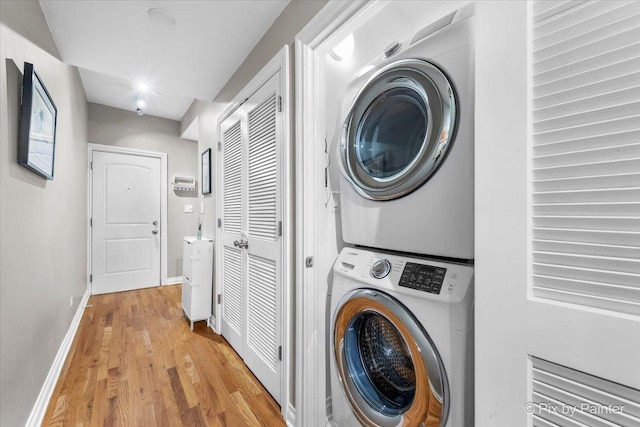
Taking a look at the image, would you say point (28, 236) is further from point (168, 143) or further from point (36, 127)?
point (168, 143)

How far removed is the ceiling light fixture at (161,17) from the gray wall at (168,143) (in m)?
2.77

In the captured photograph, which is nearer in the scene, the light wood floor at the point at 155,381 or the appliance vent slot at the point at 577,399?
the appliance vent slot at the point at 577,399

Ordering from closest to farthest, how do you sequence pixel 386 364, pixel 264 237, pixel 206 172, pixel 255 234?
pixel 386 364 < pixel 264 237 < pixel 255 234 < pixel 206 172

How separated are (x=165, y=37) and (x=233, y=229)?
1422 millimetres

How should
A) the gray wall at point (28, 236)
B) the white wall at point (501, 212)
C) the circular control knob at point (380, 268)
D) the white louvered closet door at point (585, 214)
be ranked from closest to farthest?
the white louvered closet door at point (585, 214)
the white wall at point (501, 212)
the circular control knob at point (380, 268)
the gray wall at point (28, 236)

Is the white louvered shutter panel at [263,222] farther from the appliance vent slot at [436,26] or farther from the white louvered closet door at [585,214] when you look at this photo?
the white louvered closet door at [585,214]

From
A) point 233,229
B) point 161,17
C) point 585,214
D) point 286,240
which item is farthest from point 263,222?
point 585,214

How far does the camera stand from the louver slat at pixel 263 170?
1.65 meters

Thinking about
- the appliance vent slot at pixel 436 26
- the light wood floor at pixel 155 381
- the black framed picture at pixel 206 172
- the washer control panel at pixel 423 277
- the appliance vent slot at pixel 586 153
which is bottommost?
the light wood floor at pixel 155 381

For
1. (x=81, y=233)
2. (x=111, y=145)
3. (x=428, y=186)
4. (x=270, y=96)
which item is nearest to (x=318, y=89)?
(x=270, y=96)

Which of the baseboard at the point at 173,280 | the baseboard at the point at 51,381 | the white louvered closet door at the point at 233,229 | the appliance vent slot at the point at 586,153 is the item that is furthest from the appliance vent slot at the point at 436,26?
the baseboard at the point at 173,280

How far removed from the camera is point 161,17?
159cm

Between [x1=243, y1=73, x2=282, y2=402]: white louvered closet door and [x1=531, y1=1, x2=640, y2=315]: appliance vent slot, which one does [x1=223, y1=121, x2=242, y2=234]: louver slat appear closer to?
[x1=243, y1=73, x2=282, y2=402]: white louvered closet door

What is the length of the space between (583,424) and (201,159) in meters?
3.29
